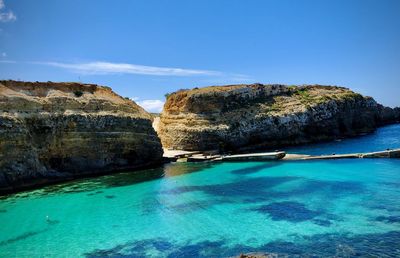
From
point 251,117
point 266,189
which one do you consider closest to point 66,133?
point 266,189

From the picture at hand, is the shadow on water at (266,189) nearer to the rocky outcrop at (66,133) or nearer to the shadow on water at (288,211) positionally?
the shadow on water at (288,211)

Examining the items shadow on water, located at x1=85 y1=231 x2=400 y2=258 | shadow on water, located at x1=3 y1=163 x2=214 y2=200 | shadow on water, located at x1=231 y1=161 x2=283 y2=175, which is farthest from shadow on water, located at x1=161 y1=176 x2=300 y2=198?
shadow on water, located at x1=85 y1=231 x2=400 y2=258

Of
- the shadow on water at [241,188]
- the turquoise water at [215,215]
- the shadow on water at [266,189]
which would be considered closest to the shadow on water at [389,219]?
the turquoise water at [215,215]

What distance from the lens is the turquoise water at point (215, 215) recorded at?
15594mm

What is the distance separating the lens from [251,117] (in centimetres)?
5597

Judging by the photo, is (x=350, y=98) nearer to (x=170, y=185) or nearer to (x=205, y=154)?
(x=205, y=154)

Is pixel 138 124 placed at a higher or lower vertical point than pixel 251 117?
lower

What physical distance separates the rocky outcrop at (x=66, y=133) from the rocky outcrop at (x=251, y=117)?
11.8m

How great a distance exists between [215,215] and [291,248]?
6.60m

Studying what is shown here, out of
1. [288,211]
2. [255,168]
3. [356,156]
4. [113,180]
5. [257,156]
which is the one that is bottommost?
[288,211]

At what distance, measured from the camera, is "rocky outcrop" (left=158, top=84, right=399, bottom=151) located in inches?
2106

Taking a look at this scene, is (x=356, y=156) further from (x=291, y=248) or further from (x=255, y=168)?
(x=291, y=248)

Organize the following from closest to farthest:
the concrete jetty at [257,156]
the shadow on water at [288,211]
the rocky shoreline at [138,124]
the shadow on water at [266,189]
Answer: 1. the shadow on water at [288,211]
2. the shadow on water at [266,189]
3. the rocky shoreline at [138,124]
4. the concrete jetty at [257,156]

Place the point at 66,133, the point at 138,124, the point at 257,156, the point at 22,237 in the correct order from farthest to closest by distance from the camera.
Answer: the point at 257,156 → the point at 138,124 → the point at 66,133 → the point at 22,237
